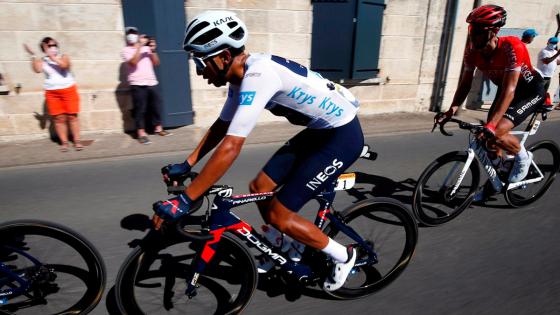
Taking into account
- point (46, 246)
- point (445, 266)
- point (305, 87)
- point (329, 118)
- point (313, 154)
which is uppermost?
point (305, 87)

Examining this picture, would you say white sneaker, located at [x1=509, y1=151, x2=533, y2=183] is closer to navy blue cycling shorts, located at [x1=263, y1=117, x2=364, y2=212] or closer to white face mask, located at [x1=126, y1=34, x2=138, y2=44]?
navy blue cycling shorts, located at [x1=263, y1=117, x2=364, y2=212]

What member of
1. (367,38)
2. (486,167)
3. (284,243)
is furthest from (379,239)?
(367,38)

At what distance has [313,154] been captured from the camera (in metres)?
2.60

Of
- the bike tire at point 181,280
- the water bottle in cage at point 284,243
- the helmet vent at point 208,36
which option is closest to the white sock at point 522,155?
the water bottle in cage at point 284,243

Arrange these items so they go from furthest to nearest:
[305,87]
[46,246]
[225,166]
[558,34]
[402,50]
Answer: [558,34] < [402,50] < [46,246] < [305,87] < [225,166]

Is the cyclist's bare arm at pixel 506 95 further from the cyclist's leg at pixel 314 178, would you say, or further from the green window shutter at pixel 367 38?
the green window shutter at pixel 367 38

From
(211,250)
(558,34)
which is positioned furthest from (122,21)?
(558,34)

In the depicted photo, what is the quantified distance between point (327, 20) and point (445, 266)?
20.0ft

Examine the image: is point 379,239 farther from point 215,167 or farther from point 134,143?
point 134,143

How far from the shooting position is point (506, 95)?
360cm

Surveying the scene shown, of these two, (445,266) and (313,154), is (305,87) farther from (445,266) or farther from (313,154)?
(445,266)

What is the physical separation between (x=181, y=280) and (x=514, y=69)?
349cm

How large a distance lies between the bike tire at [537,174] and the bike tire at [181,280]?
129 inches

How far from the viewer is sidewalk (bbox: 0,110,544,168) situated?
19.5ft
